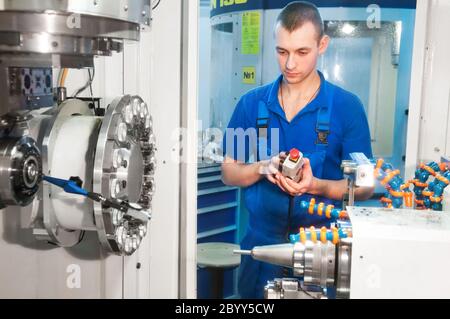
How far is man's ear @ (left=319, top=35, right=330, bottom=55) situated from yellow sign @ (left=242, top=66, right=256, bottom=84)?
0.86 feet

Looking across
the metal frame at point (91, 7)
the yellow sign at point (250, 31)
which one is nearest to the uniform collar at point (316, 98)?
the yellow sign at point (250, 31)

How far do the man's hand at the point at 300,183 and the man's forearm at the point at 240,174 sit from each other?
86 mm

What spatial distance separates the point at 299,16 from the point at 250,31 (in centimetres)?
19

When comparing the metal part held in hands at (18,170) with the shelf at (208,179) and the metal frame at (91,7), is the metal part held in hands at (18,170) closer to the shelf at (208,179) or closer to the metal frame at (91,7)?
the metal frame at (91,7)

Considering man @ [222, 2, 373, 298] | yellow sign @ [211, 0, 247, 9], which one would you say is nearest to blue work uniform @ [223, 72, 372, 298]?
man @ [222, 2, 373, 298]

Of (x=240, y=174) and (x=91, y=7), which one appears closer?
(x=91, y=7)

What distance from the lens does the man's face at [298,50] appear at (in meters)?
1.84

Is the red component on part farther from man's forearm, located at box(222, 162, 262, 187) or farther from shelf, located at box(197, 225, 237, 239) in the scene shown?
shelf, located at box(197, 225, 237, 239)

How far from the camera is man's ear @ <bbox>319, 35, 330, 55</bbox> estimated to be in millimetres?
1838

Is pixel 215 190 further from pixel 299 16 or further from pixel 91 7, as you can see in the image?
pixel 91 7

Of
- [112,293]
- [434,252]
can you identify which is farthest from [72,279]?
[434,252]

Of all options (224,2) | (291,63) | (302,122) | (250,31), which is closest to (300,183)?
(302,122)

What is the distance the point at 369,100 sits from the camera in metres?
1.86

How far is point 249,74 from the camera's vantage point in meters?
1.90
